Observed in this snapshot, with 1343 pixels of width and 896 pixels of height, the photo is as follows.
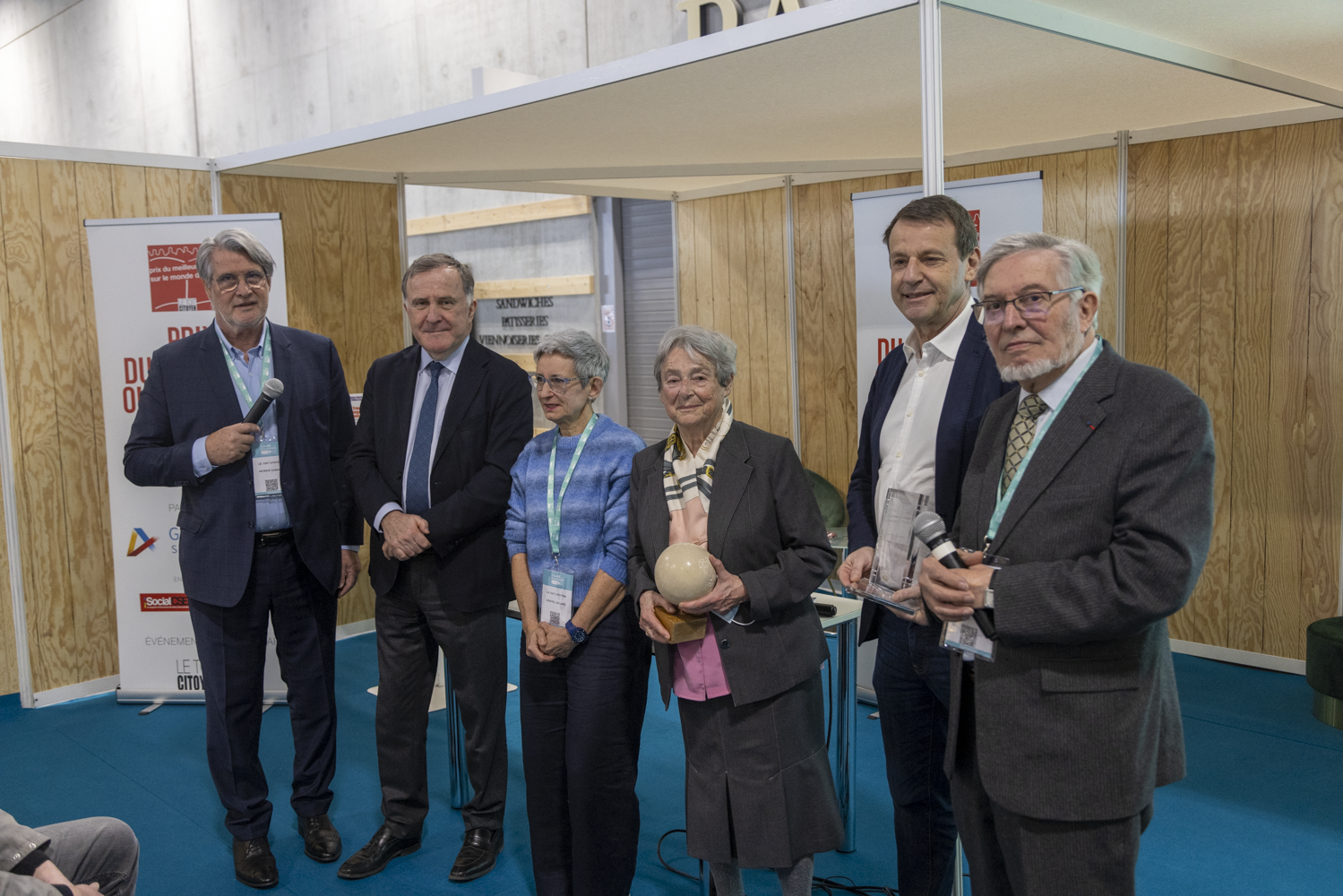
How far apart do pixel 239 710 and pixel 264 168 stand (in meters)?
3.05

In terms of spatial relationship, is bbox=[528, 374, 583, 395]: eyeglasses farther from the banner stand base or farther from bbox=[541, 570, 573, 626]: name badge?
the banner stand base

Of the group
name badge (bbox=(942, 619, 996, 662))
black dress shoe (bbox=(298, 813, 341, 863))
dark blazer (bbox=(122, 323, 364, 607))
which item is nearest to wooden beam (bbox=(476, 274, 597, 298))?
dark blazer (bbox=(122, 323, 364, 607))

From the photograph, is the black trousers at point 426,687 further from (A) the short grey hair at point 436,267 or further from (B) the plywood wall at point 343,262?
(B) the plywood wall at point 343,262

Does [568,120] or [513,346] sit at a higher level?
[568,120]

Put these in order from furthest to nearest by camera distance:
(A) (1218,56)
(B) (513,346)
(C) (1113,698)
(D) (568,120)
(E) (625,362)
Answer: (B) (513,346)
(E) (625,362)
(D) (568,120)
(A) (1218,56)
(C) (1113,698)

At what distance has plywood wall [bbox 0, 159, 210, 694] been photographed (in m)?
4.76

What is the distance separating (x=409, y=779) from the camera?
3.21 m

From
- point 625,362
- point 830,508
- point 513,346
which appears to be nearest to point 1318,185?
point 830,508

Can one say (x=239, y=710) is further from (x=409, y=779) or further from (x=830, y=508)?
(x=830, y=508)

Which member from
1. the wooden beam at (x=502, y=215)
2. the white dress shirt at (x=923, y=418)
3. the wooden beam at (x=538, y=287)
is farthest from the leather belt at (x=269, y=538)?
the wooden beam at (x=538, y=287)

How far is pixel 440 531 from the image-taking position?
114 inches

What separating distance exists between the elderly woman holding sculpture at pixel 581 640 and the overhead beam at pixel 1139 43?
1285 millimetres

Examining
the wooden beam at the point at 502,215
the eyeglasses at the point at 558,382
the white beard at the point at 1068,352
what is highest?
the wooden beam at the point at 502,215

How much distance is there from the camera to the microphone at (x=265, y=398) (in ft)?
9.78
